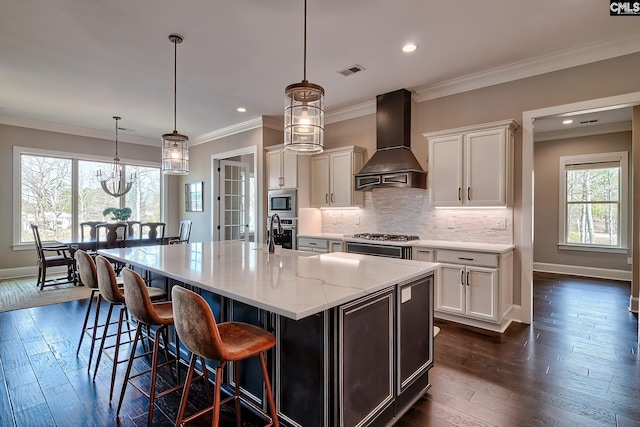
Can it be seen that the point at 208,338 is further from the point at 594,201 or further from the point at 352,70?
the point at 594,201

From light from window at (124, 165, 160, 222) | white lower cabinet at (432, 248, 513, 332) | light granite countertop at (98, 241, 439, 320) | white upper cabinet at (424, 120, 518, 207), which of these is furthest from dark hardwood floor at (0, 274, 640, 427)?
light from window at (124, 165, 160, 222)

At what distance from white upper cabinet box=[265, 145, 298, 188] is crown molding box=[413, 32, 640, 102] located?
208 centimetres

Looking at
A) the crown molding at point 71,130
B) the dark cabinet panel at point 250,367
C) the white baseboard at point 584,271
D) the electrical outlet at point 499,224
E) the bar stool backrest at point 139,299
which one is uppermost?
the crown molding at point 71,130

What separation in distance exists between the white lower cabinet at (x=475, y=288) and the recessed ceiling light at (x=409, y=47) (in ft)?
7.15

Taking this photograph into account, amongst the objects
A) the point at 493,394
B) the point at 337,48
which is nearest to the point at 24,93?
the point at 337,48

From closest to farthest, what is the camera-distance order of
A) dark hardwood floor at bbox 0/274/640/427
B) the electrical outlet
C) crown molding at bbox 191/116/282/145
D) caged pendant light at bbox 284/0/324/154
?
dark hardwood floor at bbox 0/274/640/427
caged pendant light at bbox 284/0/324/154
the electrical outlet
crown molding at bbox 191/116/282/145

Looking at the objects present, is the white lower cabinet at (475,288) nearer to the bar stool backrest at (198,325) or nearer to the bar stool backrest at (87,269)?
the bar stool backrest at (198,325)

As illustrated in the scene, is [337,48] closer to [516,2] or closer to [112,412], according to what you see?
[516,2]

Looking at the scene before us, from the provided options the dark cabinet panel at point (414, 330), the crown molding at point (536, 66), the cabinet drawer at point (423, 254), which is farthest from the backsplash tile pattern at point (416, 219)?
the dark cabinet panel at point (414, 330)

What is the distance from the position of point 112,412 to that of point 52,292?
399 centimetres

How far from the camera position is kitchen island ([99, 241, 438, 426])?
157cm

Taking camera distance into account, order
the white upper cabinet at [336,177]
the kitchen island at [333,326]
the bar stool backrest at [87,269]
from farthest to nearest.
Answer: the white upper cabinet at [336,177] < the bar stool backrest at [87,269] < the kitchen island at [333,326]

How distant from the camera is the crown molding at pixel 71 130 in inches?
227

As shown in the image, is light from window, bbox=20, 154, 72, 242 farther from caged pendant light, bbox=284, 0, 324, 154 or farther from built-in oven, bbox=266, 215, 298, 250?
caged pendant light, bbox=284, 0, 324, 154
